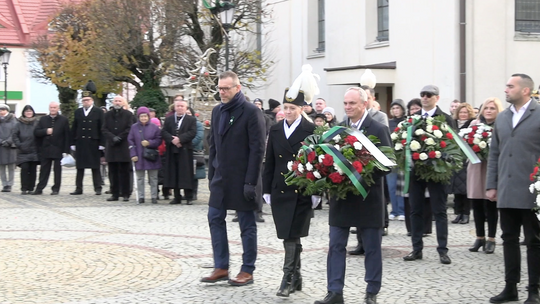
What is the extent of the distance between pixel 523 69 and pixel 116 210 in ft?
42.4

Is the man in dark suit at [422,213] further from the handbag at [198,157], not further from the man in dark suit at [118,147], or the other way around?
the man in dark suit at [118,147]

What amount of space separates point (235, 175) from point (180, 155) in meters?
7.62

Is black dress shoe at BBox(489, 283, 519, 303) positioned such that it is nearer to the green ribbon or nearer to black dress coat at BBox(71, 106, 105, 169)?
the green ribbon

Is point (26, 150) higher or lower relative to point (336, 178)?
higher

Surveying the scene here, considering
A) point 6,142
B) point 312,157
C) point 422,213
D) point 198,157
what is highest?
point 6,142

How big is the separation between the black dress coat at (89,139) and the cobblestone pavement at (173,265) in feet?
11.0

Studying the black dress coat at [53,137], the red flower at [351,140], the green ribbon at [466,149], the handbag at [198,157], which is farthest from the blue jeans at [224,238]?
the black dress coat at [53,137]

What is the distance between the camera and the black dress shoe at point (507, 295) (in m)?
7.29

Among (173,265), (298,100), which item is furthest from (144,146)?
(298,100)

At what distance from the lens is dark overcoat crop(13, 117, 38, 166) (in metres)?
17.8

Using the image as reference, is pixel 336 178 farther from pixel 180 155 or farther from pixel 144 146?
pixel 144 146

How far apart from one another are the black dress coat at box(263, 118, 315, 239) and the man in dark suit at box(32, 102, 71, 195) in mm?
10606

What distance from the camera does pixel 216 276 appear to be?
26.2 feet

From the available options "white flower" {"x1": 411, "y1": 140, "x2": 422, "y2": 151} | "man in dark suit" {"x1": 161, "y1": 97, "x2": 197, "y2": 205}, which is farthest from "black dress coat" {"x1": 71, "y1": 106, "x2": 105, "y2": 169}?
"white flower" {"x1": 411, "y1": 140, "x2": 422, "y2": 151}
